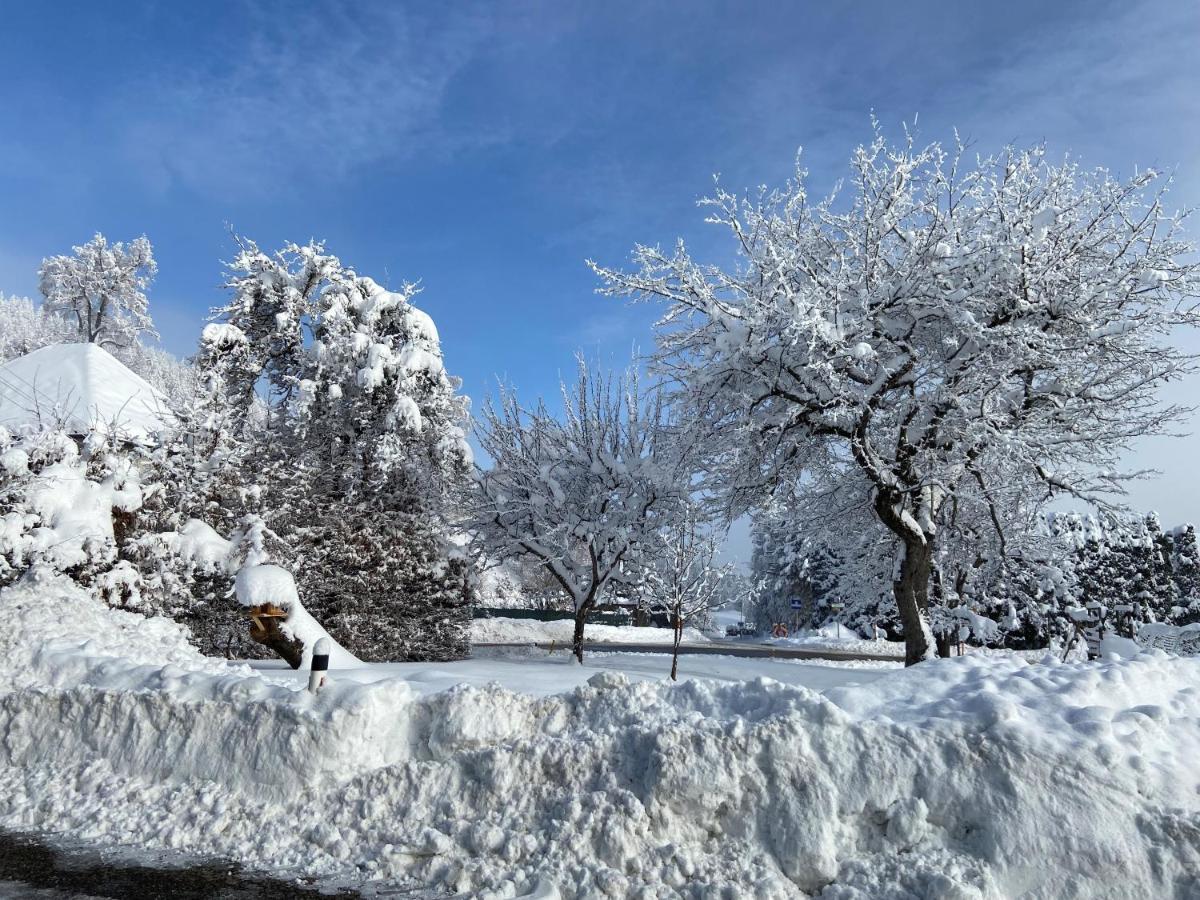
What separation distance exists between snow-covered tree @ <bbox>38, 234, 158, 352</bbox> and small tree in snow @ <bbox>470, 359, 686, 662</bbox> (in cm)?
Answer: 3505

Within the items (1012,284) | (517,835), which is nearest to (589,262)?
(1012,284)

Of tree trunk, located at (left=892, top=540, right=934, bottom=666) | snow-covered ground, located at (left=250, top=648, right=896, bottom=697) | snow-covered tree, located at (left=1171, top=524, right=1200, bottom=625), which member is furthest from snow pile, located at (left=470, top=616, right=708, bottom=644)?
snow-covered tree, located at (left=1171, top=524, right=1200, bottom=625)

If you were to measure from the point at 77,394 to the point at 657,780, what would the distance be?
17487mm

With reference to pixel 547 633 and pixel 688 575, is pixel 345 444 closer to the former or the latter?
pixel 688 575

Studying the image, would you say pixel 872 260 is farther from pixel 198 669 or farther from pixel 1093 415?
pixel 198 669

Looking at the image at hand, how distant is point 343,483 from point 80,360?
7.89m

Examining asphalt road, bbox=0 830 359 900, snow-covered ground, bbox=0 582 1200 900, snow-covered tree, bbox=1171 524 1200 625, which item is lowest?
asphalt road, bbox=0 830 359 900

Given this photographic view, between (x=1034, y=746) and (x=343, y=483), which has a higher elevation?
(x=343, y=483)

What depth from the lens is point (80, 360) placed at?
19.5 m

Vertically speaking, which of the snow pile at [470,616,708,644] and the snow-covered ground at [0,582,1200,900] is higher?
the snow-covered ground at [0,582,1200,900]

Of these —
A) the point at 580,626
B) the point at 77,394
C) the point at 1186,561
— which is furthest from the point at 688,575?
the point at 1186,561

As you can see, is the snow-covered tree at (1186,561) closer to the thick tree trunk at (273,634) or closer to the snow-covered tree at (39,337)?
the thick tree trunk at (273,634)

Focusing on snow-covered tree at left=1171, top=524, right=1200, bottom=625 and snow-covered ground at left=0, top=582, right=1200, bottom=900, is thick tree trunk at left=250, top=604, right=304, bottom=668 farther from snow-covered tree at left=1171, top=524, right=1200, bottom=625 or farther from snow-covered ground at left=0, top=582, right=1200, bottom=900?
snow-covered tree at left=1171, top=524, right=1200, bottom=625

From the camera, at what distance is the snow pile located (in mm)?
33750
